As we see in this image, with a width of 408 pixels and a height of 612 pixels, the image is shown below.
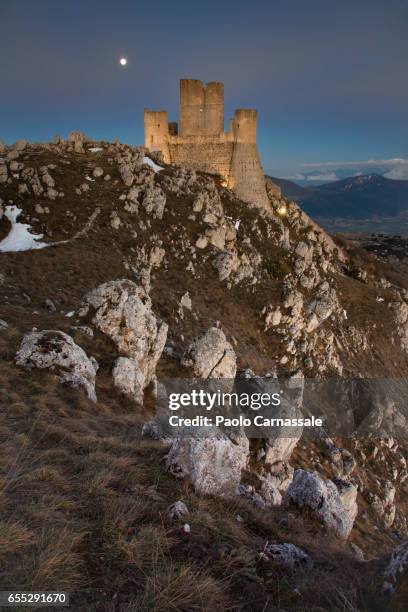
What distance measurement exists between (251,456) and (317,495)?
705 cm

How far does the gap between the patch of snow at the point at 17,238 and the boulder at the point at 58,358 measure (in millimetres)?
18431

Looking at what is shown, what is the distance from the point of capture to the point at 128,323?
49.5 feet

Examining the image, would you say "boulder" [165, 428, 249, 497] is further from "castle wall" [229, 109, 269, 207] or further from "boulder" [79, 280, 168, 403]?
"castle wall" [229, 109, 269, 207]

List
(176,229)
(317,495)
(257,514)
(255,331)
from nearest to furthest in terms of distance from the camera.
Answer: (257,514)
(317,495)
(255,331)
(176,229)

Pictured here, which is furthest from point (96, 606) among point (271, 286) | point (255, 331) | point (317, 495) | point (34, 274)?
point (271, 286)

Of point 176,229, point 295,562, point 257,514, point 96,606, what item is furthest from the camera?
point 176,229

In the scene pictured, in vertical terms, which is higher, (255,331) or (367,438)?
(255,331)

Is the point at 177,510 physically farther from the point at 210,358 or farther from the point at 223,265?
the point at 223,265

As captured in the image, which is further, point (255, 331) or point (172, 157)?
point (172, 157)

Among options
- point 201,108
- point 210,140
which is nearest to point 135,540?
point 210,140

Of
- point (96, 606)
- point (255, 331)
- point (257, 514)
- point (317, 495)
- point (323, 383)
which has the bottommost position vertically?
point (323, 383)

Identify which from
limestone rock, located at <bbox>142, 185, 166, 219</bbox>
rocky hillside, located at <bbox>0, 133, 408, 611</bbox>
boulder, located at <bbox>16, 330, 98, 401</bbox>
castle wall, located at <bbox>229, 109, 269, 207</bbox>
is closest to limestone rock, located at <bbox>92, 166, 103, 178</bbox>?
rocky hillside, located at <bbox>0, 133, 408, 611</bbox>

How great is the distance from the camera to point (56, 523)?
446 cm

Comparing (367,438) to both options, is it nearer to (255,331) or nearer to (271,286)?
(255,331)
